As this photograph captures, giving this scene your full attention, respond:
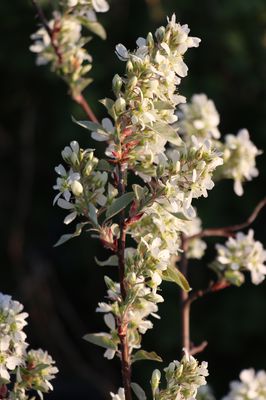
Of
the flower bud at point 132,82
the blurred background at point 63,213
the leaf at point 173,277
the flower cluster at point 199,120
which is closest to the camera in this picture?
the flower bud at point 132,82

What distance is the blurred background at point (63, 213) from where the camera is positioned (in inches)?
169

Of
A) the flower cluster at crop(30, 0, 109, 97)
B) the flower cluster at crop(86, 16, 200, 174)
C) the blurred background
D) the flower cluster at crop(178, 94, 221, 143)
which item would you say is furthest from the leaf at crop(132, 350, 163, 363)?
the blurred background

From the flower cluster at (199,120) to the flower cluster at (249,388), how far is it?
49 cm

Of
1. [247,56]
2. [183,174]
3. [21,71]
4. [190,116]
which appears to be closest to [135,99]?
[183,174]

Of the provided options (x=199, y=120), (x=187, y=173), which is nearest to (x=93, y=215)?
(x=187, y=173)

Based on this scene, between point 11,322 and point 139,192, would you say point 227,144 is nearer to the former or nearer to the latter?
point 139,192

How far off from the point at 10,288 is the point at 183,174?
401cm

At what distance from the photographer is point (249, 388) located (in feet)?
5.32

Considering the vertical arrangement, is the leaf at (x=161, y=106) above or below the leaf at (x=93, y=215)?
above

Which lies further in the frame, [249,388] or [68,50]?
[68,50]

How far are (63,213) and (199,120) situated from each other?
3432 mm

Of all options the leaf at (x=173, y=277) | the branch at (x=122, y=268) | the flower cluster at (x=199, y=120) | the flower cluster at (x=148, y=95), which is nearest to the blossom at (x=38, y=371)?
the branch at (x=122, y=268)

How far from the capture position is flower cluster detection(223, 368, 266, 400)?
5.26ft

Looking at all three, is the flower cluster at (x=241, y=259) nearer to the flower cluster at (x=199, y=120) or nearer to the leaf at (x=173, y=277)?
the flower cluster at (x=199, y=120)
